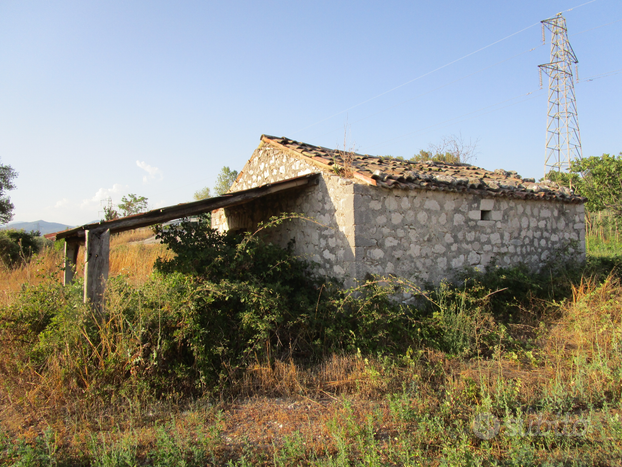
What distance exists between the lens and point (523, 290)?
671 centimetres

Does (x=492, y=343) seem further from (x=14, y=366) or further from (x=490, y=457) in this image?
(x=14, y=366)

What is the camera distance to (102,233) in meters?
4.61

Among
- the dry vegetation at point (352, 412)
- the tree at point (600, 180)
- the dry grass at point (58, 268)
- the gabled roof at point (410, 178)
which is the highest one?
the tree at point (600, 180)

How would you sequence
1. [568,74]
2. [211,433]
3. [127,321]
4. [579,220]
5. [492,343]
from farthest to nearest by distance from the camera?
[568,74]
[579,220]
[492,343]
[127,321]
[211,433]

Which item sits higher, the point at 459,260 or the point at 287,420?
the point at 459,260

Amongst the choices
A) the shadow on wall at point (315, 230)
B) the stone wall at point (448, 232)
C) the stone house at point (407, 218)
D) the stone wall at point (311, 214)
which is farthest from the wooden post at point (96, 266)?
the stone wall at point (448, 232)

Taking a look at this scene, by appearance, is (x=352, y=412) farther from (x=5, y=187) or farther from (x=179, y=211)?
(x=5, y=187)

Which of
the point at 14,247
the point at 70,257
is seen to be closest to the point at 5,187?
the point at 14,247

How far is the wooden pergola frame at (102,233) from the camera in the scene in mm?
4504

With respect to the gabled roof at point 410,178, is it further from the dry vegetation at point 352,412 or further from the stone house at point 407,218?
the dry vegetation at point 352,412

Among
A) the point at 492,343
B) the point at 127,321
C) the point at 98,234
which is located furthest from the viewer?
the point at 492,343

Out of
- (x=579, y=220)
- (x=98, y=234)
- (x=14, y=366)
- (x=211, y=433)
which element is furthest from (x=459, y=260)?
(x=14, y=366)

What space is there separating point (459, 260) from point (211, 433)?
513 cm

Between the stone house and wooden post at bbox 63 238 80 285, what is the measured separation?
351 centimetres
